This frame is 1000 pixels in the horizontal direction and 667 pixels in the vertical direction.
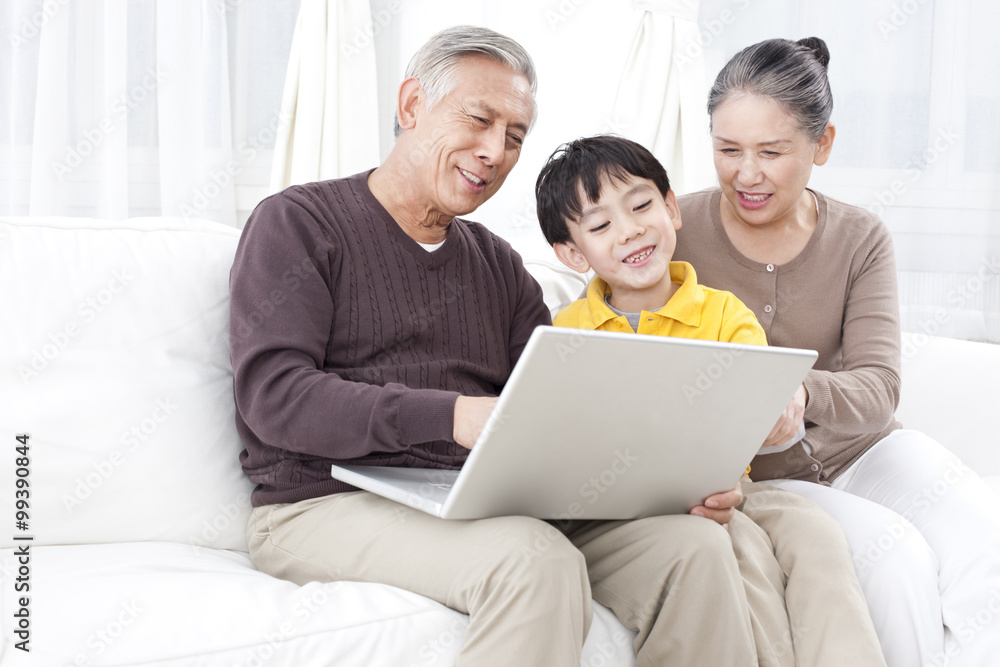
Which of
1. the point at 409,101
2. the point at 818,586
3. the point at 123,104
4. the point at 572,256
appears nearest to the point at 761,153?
the point at 572,256

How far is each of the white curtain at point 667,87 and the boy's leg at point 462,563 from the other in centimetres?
156

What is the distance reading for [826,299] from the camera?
1.53 m

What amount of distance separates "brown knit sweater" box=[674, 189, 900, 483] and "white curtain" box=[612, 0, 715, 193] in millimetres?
803

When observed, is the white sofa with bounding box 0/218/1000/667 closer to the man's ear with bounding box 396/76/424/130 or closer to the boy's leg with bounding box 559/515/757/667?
the boy's leg with bounding box 559/515/757/667

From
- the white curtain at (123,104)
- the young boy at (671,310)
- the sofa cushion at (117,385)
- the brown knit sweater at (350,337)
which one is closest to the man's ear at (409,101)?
the brown knit sweater at (350,337)

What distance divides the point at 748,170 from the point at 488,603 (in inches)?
36.6

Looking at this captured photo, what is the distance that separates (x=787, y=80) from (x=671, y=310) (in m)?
0.47

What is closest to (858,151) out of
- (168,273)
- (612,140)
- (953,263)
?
(953,263)

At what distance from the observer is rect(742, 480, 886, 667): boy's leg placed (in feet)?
3.60

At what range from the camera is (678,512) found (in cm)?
114

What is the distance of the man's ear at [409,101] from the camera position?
137 centimetres

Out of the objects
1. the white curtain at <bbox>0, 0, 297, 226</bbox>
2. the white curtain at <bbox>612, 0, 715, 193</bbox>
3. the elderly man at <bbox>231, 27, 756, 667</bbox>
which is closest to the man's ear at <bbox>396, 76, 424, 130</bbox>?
the elderly man at <bbox>231, 27, 756, 667</bbox>

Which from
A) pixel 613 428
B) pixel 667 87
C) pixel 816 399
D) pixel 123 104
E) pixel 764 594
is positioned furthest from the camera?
pixel 667 87

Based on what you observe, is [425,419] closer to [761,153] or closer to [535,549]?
[535,549]
